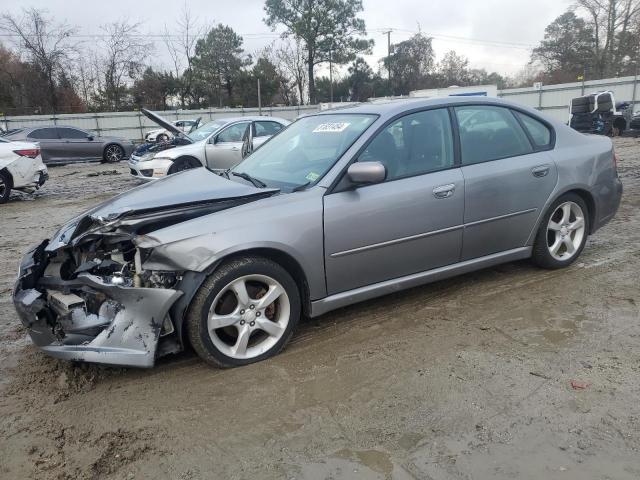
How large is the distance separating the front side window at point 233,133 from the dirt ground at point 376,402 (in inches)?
299

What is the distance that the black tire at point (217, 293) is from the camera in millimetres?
3027

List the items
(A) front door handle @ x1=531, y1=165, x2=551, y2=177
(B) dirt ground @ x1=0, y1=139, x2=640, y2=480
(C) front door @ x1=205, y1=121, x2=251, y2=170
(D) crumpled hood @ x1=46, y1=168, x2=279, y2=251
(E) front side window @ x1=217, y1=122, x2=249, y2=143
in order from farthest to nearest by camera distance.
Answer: (E) front side window @ x1=217, y1=122, x2=249, y2=143 → (C) front door @ x1=205, y1=121, x2=251, y2=170 → (A) front door handle @ x1=531, y1=165, x2=551, y2=177 → (D) crumpled hood @ x1=46, y1=168, x2=279, y2=251 → (B) dirt ground @ x1=0, y1=139, x2=640, y2=480

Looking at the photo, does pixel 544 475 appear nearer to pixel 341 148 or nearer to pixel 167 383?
pixel 167 383

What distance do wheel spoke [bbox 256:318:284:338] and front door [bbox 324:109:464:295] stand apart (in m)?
0.46

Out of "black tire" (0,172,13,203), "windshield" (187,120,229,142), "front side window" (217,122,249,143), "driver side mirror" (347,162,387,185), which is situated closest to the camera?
"driver side mirror" (347,162,387,185)

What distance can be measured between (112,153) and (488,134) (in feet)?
56.3

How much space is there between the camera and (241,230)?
3129 mm

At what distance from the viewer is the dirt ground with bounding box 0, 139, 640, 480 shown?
7.82 feet

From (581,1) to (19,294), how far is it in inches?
2064

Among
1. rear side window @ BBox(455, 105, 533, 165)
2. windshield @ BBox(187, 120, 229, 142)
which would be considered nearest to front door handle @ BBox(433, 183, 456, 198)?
rear side window @ BBox(455, 105, 533, 165)

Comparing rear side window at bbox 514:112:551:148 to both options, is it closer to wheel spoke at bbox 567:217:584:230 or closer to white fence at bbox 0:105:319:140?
wheel spoke at bbox 567:217:584:230

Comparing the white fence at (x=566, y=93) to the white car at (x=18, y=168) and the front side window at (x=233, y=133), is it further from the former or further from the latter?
the white car at (x=18, y=168)

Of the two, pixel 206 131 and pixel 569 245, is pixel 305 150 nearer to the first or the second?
pixel 569 245

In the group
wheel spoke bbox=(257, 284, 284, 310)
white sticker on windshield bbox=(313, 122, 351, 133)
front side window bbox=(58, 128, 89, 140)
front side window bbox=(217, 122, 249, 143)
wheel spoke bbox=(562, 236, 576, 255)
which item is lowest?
wheel spoke bbox=(562, 236, 576, 255)
